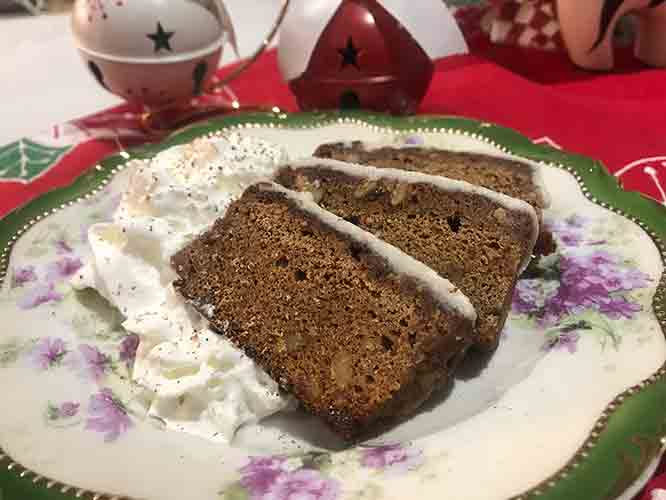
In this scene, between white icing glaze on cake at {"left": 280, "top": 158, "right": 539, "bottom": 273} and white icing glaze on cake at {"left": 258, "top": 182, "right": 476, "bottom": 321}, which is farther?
white icing glaze on cake at {"left": 280, "top": 158, "right": 539, "bottom": 273}

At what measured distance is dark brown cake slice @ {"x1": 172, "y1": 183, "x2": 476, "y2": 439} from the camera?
1.40m

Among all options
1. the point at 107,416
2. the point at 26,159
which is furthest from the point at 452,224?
the point at 26,159

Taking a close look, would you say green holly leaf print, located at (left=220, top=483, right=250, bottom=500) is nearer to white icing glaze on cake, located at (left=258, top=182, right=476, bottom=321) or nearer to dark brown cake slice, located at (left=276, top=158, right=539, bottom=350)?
white icing glaze on cake, located at (left=258, top=182, right=476, bottom=321)

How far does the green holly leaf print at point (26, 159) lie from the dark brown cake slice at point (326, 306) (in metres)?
1.06

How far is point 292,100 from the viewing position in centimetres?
296

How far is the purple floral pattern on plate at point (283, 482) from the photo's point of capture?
121 cm

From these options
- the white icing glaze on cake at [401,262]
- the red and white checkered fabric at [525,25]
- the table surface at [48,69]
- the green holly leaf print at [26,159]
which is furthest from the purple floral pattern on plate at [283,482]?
the red and white checkered fabric at [525,25]

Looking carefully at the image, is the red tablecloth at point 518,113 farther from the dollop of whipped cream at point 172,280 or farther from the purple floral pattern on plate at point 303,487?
the purple floral pattern on plate at point 303,487

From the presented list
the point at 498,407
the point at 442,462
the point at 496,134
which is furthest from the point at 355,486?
the point at 496,134

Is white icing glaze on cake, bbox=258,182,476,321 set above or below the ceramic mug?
below

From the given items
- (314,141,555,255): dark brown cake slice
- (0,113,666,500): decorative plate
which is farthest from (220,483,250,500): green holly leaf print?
(314,141,555,255): dark brown cake slice

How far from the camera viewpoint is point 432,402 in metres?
1.51

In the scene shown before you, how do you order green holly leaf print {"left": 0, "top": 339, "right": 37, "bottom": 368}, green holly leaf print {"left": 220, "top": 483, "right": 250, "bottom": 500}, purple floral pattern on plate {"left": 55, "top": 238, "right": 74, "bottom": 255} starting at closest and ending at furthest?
green holly leaf print {"left": 220, "top": 483, "right": 250, "bottom": 500}, green holly leaf print {"left": 0, "top": 339, "right": 37, "bottom": 368}, purple floral pattern on plate {"left": 55, "top": 238, "right": 74, "bottom": 255}

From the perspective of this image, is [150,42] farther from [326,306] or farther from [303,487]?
[303,487]
